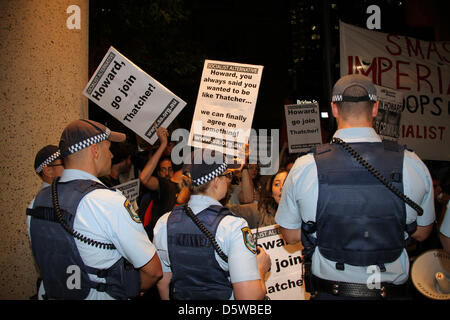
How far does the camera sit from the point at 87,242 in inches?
97.0

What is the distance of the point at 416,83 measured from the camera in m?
5.84

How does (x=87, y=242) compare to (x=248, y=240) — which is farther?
(x=248, y=240)

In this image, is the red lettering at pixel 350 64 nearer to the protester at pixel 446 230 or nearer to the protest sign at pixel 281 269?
the protest sign at pixel 281 269

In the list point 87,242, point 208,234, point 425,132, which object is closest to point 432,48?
point 425,132

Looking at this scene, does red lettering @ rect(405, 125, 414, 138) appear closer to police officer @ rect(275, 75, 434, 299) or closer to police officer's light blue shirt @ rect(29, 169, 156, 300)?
police officer @ rect(275, 75, 434, 299)

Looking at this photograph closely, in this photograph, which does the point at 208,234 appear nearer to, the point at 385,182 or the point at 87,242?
the point at 87,242

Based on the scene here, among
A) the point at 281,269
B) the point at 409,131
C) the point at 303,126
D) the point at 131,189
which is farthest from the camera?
the point at 303,126

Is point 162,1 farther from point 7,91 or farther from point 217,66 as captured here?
point 7,91

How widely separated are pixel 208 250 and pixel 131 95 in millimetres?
2418

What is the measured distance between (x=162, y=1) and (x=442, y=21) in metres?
7.44

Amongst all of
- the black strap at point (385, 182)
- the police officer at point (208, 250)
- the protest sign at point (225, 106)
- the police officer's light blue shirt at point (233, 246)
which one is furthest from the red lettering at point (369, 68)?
the police officer's light blue shirt at point (233, 246)

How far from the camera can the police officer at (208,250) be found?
2.51m

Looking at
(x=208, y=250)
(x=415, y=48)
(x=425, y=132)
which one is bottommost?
(x=208, y=250)

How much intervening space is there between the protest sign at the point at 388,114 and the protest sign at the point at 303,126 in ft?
7.47
